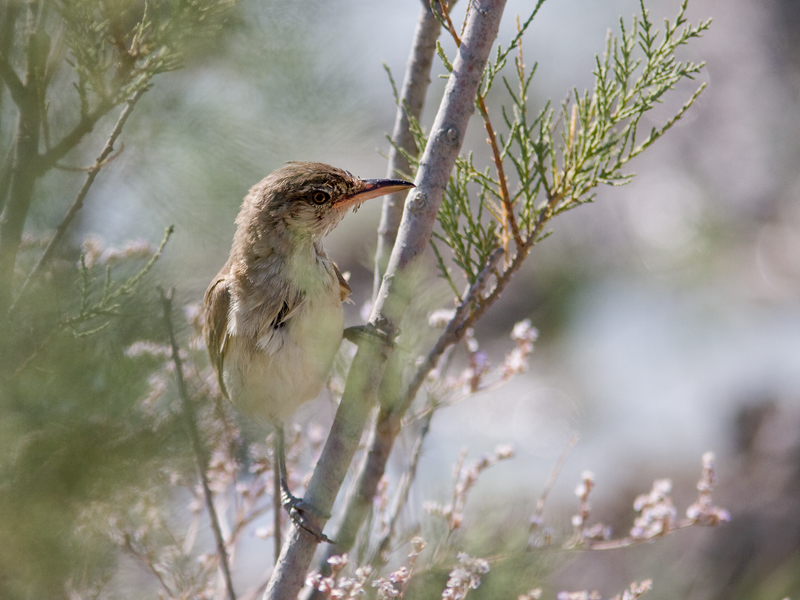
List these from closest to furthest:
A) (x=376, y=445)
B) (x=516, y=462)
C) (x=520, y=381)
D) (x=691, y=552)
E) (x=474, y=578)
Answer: (x=474, y=578)
(x=376, y=445)
(x=691, y=552)
(x=516, y=462)
(x=520, y=381)

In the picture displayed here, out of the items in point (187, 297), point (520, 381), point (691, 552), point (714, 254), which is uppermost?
point (714, 254)

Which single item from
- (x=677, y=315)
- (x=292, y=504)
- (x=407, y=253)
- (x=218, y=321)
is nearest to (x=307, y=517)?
(x=292, y=504)

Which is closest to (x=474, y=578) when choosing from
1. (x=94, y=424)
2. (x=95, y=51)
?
(x=94, y=424)

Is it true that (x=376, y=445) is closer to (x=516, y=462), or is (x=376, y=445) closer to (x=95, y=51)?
(x=95, y=51)

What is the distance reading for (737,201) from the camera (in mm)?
6188

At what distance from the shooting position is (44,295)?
1255 mm

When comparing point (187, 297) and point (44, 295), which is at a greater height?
point (187, 297)

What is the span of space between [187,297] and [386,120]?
4489 mm

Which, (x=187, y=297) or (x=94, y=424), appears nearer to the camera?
(x=94, y=424)

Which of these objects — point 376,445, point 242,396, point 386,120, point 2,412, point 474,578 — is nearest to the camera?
point 2,412

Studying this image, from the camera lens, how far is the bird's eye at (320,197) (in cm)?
252

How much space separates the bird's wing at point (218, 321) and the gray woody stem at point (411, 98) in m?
0.61

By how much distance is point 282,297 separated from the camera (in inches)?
95.9

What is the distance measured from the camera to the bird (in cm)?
244
